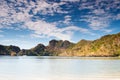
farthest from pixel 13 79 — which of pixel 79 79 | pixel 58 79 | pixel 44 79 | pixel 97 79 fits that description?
pixel 97 79

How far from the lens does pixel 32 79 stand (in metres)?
27.2

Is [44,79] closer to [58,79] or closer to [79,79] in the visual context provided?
[58,79]

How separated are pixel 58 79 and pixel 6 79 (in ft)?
20.3

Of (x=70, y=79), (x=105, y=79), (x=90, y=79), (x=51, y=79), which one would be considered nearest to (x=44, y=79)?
(x=51, y=79)

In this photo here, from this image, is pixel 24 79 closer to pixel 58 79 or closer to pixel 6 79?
pixel 6 79

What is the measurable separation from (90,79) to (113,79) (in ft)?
8.69

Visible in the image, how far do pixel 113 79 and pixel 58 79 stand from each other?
6.43 metres

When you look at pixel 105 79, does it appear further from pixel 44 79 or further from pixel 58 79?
pixel 44 79

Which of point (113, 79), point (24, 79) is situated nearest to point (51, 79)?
point (24, 79)

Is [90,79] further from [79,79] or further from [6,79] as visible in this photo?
[6,79]

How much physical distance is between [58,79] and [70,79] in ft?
4.71

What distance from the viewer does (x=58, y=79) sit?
2730cm

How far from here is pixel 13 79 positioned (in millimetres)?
27188

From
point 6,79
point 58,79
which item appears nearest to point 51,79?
point 58,79
